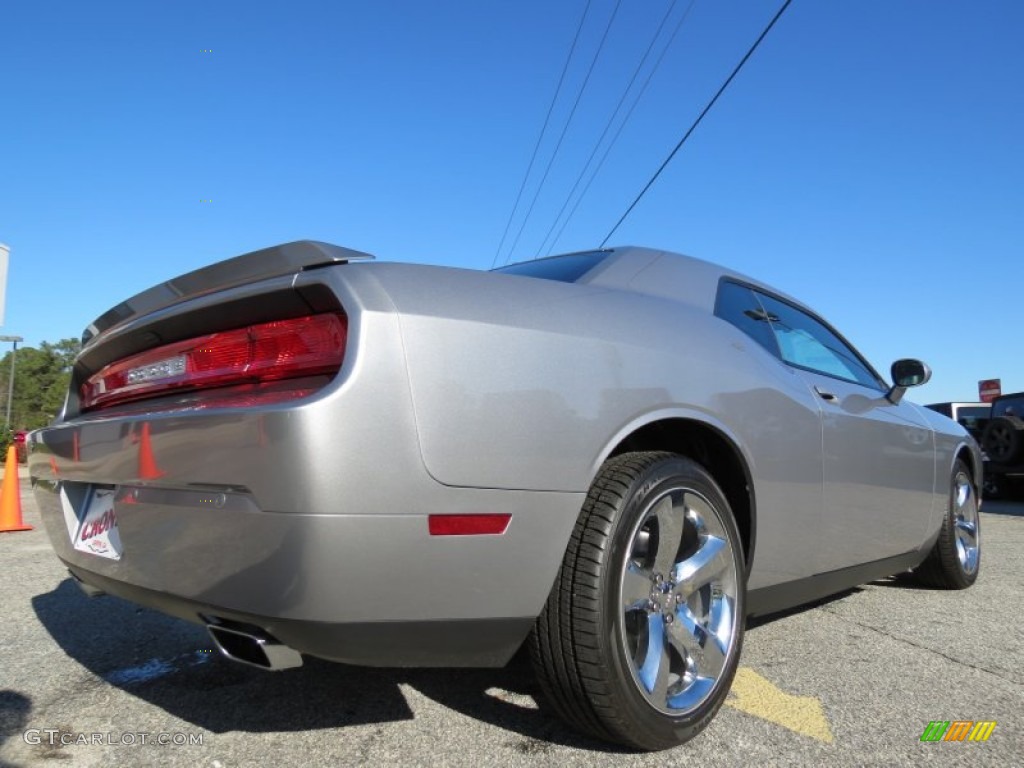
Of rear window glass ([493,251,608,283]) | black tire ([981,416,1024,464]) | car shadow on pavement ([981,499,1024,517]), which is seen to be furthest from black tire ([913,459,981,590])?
black tire ([981,416,1024,464])

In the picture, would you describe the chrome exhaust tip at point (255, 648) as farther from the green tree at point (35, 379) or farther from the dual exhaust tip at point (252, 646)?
the green tree at point (35, 379)

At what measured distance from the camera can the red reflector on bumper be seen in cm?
154

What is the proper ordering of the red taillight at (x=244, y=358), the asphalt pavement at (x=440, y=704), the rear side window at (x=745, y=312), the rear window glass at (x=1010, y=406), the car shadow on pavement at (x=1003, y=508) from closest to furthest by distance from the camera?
the red taillight at (x=244, y=358) < the asphalt pavement at (x=440, y=704) < the rear side window at (x=745, y=312) < the car shadow on pavement at (x=1003, y=508) < the rear window glass at (x=1010, y=406)

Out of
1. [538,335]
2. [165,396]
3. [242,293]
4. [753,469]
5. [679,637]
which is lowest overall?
[679,637]

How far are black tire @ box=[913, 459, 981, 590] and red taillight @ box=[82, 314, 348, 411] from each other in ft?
11.8

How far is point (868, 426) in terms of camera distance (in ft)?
9.66

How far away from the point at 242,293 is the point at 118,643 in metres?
1.91

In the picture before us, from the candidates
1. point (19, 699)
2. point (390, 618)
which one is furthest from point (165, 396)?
point (19, 699)

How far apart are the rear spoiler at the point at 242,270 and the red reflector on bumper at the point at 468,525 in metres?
0.65

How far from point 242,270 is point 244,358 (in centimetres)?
24

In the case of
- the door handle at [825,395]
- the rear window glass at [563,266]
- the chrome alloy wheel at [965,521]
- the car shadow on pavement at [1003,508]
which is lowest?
the car shadow on pavement at [1003,508]

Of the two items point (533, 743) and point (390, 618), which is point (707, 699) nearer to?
point (533, 743)

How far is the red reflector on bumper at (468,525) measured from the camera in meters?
1.54

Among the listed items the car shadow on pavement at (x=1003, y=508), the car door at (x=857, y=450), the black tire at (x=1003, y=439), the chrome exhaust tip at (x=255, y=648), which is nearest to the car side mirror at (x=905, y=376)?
the car door at (x=857, y=450)
